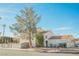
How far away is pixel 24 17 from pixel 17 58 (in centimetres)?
45

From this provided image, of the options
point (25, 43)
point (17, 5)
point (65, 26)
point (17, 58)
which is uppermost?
point (17, 5)

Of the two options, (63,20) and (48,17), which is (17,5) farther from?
(63,20)

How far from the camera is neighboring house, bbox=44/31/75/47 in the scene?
254 centimetres

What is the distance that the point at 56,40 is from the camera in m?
2.55

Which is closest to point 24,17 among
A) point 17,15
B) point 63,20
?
point 17,15

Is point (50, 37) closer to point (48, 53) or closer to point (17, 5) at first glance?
point (48, 53)

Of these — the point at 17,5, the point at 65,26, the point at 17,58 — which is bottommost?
the point at 17,58

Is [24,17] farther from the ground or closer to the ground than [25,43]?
farther from the ground

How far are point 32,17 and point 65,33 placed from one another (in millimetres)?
397

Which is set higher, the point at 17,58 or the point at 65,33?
the point at 65,33

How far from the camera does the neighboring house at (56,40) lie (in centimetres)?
254

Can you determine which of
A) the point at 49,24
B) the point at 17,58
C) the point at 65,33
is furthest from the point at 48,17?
the point at 17,58

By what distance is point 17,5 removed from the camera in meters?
2.56

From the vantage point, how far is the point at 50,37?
255 centimetres
